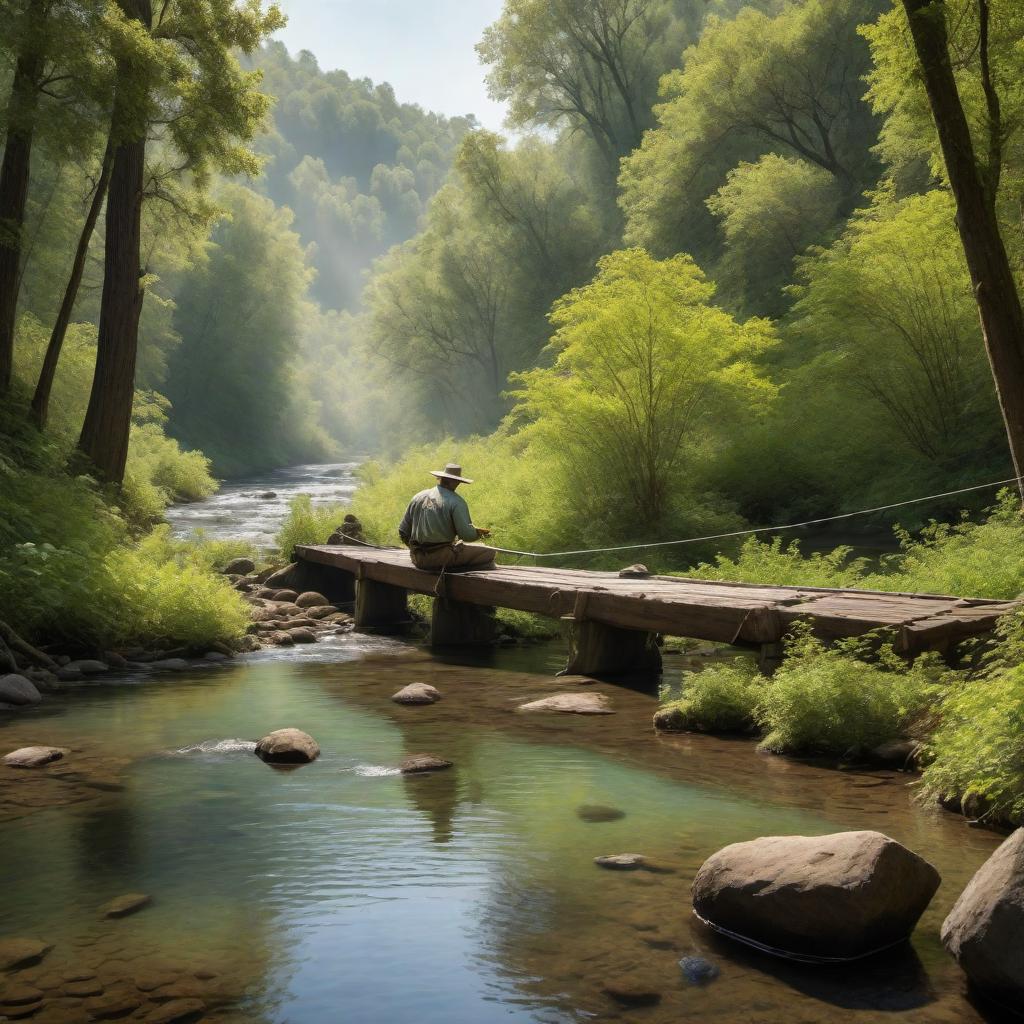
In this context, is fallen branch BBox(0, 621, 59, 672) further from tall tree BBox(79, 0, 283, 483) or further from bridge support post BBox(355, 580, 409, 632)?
tall tree BBox(79, 0, 283, 483)

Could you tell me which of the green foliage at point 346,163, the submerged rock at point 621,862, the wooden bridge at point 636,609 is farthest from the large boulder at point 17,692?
the green foliage at point 346,163

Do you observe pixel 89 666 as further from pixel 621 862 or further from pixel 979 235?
pixel 979 235

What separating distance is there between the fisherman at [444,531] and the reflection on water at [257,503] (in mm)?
9718

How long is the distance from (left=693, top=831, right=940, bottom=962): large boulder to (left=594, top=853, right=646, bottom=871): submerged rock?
0.70 m

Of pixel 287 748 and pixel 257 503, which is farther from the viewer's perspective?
pixel 257 503

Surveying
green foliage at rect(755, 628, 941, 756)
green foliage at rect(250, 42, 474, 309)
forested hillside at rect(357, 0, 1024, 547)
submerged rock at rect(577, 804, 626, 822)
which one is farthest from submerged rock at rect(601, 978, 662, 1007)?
green foliage at rect(250, 42, 474, 309)

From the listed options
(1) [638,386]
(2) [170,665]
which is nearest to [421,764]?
(2) [170,665]

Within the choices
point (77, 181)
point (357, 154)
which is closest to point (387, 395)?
point (77, 181)

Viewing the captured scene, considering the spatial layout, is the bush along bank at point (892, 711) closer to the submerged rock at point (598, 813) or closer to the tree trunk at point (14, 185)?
the submerged rock at point (598, 813)

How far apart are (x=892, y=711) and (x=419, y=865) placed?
3433mm

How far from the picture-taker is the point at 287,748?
730 cm

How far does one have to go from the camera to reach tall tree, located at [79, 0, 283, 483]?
1605cm

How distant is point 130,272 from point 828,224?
19509 millimetres

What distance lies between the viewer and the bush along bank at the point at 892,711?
5188mm
